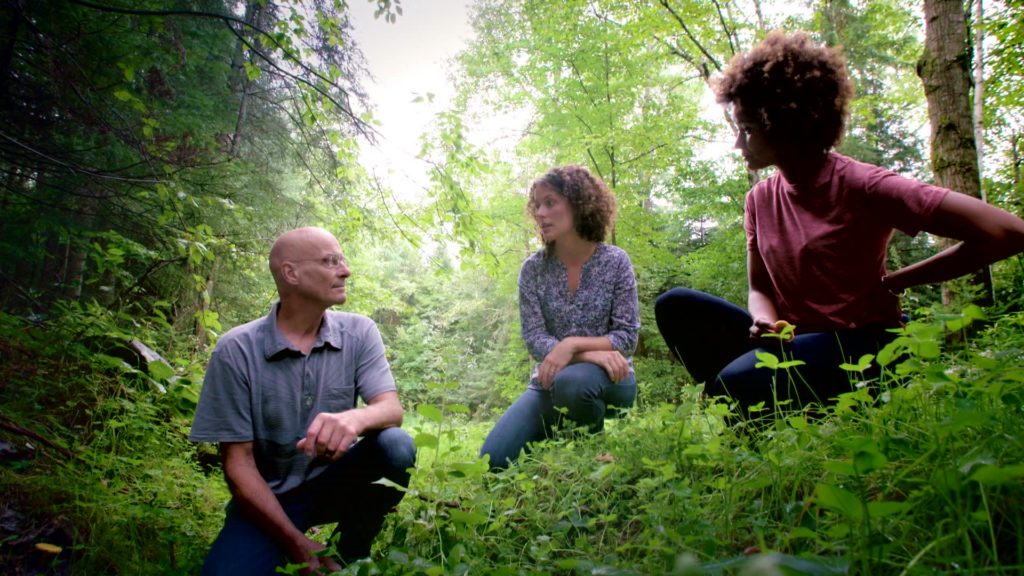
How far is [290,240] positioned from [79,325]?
2.23 meters

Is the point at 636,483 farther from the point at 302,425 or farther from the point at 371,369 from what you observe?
the point at 302,425

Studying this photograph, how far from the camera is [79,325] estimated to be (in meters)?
3.18

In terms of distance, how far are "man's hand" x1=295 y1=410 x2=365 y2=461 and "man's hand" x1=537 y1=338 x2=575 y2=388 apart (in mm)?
1200

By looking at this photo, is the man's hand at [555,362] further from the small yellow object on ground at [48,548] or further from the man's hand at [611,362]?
the small yellow object on ground at [48,548]

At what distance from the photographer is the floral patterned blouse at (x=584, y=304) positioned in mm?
2783

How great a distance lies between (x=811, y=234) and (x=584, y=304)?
1.26m

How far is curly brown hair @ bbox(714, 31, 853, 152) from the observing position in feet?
6.25

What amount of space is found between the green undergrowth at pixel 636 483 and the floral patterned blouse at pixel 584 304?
0.59m

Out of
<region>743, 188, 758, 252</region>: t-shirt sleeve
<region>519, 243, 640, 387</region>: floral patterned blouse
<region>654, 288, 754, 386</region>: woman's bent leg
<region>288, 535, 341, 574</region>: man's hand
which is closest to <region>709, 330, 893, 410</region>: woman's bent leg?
<region>654, 288, 754, 386</region>: woman's bent leg

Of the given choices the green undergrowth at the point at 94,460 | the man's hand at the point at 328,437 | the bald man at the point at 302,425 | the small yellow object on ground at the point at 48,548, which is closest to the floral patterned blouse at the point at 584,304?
the bald man at the point at 302,425

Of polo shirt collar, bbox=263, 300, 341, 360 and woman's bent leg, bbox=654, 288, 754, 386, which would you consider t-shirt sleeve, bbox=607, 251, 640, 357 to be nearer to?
woman's bent leg, bbox=654, 288, 754, 386

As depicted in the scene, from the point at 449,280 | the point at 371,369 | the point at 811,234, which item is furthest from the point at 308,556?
the point at 449,280

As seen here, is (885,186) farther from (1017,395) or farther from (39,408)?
(39,408)

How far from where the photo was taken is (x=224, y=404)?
1.82 metres
